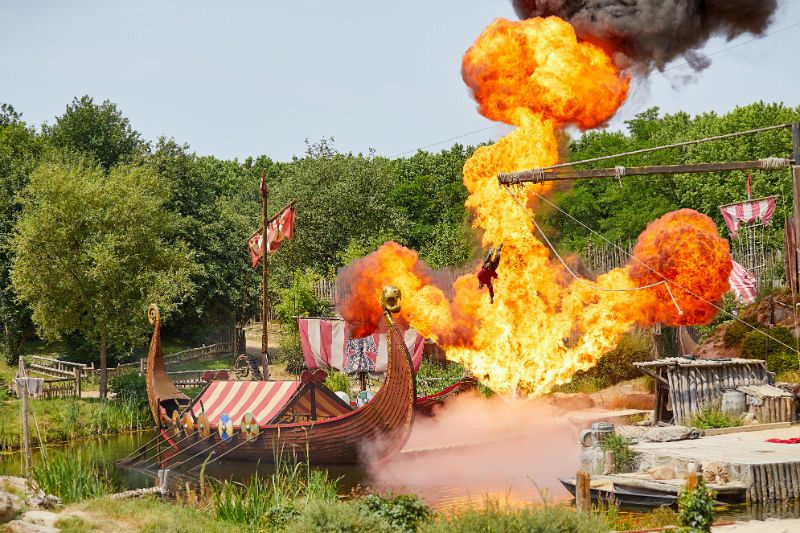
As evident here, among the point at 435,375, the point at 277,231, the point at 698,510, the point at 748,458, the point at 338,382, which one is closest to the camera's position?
the point at 698,510

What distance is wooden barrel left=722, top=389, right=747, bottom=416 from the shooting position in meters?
21.8

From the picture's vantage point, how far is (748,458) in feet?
56.8

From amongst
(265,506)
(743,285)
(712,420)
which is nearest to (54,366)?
(265,506)

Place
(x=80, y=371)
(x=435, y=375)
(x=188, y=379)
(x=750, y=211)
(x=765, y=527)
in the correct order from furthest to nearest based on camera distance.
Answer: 1. (x=188, y=379)
2. (x=80, y=371)
3. (x=435, y=375)
4. (x=750, y=211)
5. (x=765, y=527)

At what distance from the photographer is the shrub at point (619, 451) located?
60.2 feet

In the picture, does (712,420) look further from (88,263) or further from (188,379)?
(188,379)

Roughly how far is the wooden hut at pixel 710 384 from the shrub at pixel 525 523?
1079cm

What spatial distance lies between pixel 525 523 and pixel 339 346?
975 inches

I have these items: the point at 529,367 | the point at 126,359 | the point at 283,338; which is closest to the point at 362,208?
the point at 283,338

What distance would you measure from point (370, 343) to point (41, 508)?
20.9 meters

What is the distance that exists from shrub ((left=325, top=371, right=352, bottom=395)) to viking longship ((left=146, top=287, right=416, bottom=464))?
26.6 ft

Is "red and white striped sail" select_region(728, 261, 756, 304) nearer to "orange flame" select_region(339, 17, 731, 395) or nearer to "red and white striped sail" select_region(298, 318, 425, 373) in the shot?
"orange flame" select_region(339, 17, 731, 395)

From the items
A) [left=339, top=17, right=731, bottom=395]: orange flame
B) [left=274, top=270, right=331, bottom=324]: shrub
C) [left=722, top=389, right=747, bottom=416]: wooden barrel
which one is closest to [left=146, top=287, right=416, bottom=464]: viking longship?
[left=339, top=17, right=731, bottom=395]: orange flame

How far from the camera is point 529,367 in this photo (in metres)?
25.3
